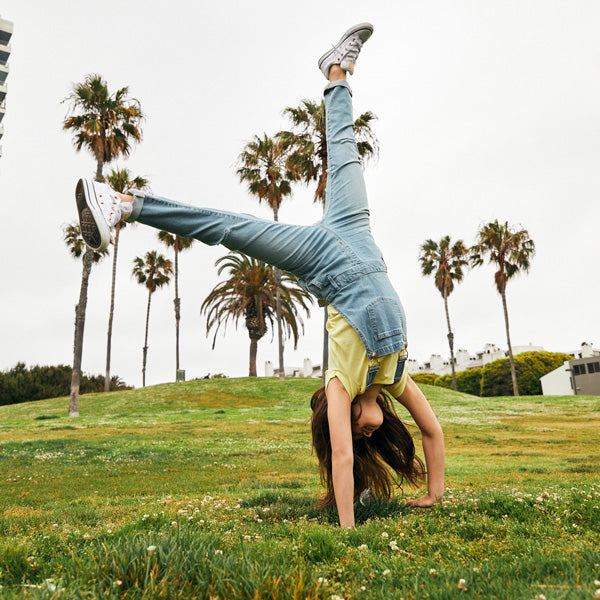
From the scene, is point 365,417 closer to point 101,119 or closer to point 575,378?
point 101,119

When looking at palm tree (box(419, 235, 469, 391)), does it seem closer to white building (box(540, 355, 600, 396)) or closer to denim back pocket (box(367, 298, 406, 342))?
white building (box(540, 355, 600, 396))

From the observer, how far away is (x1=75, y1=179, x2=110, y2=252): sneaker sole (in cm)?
421

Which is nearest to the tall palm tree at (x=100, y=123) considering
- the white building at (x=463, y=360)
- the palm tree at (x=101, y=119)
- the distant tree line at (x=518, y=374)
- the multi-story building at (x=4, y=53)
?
the palm tree at (x=101, y=119)

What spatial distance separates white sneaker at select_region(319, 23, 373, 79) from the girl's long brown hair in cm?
293

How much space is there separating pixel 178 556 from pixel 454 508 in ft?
8.33

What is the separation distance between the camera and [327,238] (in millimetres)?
4109

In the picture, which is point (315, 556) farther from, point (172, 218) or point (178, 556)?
point (172, 218)

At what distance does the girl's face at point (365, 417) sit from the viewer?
4.16m

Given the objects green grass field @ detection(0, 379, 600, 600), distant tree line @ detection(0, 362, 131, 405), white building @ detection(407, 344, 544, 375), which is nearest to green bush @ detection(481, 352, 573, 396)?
white building @ detection(407, 344, 544, 375)

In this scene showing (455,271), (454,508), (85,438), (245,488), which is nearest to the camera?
(454,508)

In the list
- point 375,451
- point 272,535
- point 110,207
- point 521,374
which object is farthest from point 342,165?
point 521,374

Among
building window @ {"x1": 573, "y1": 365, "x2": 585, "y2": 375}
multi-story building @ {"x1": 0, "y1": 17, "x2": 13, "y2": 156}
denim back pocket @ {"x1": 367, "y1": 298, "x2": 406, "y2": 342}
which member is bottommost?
denim back pocket @ {"x1": 367, "y1": 298, "x2": 406, "y2": 342}

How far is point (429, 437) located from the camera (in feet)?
14.5

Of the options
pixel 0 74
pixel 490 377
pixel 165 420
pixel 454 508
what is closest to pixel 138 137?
pixel 165 420
